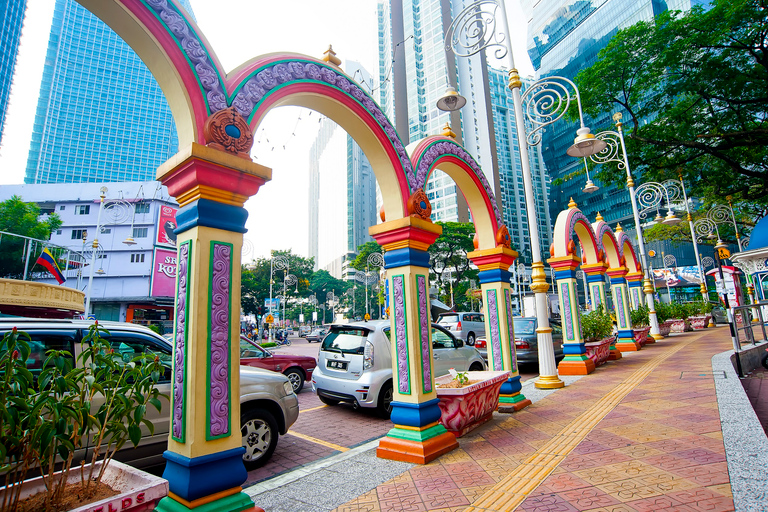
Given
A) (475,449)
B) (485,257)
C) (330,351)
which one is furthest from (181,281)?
(485,257)

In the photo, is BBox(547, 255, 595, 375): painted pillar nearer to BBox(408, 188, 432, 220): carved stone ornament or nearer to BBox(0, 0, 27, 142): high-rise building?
BBox(408, 188, 432, 220): carved stone ornament

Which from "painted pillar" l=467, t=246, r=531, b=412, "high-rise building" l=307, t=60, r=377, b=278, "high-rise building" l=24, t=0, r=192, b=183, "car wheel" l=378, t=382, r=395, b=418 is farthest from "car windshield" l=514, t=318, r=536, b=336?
"high-rise building" l=307, t=60, r=377, b=278

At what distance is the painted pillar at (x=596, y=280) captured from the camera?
1133cm

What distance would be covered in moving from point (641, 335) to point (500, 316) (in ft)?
35.1

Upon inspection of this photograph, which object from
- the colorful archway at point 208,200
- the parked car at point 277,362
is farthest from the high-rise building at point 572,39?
the colorful archway at point 208,200

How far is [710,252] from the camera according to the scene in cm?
5259

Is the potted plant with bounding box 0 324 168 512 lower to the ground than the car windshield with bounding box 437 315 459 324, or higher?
lower

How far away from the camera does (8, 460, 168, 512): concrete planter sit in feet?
6.52

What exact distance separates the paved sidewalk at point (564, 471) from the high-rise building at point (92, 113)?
59.0 m

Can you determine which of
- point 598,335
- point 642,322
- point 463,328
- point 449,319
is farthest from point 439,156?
point 642,322

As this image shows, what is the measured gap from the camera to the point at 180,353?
9.15 ft

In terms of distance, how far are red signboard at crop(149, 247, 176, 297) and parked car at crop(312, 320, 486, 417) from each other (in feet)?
59.7

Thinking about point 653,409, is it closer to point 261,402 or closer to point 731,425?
point 731,425

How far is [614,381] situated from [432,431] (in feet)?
17.7
